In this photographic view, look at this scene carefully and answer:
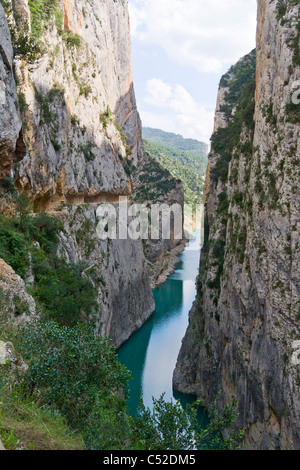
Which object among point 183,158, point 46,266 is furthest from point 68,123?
point 183,158

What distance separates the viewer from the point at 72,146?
24719mm

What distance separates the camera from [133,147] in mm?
64750

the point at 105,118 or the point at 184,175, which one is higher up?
the point at 184,175

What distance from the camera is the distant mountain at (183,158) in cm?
9231

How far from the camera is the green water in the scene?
22.8 m

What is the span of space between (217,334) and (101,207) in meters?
12.7

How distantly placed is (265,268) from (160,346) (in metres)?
18.8

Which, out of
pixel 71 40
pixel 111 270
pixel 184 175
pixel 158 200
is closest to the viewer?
pixel 71 40

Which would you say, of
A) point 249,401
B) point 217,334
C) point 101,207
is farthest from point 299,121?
point 101,207

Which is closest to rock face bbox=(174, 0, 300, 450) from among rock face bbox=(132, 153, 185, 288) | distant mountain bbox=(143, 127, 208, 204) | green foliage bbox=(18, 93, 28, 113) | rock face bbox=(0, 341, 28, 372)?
rock face bbox=(0, 341, 28, 372)

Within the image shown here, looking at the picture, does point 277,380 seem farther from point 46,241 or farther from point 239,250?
point 46,241

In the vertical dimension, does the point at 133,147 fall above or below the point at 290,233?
above

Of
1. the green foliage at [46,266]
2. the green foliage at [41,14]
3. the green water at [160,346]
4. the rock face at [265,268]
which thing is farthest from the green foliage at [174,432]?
the green foliage at [41,14]

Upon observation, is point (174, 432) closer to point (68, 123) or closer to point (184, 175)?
point (68, 123)
